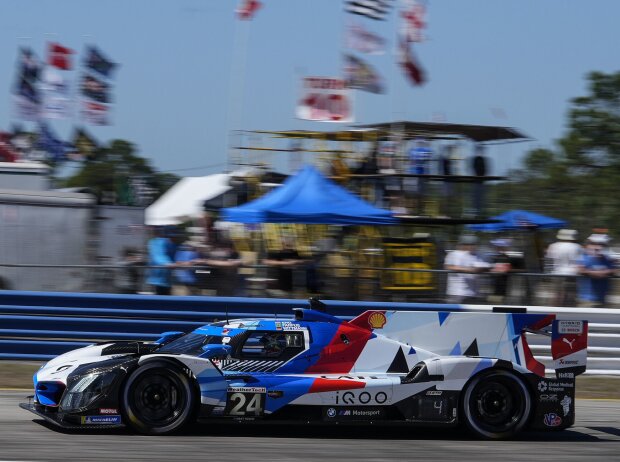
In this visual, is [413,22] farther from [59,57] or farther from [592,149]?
[592,149]

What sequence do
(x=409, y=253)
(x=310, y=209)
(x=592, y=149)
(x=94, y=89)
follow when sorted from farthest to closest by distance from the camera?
(x=592, y=149)
(x=94, y=89)
(x=409, y=253)
(x=310, y=209)

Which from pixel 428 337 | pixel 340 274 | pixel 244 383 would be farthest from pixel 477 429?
pixel 340 274

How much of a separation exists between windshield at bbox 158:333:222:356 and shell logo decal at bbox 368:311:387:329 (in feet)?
4.77

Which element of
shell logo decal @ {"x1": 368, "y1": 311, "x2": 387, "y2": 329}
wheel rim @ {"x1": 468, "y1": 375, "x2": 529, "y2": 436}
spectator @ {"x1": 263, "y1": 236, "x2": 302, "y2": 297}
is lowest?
wheel rim @ {"x1": 468, "y1": 375, "x2": 529, "y2": 436}

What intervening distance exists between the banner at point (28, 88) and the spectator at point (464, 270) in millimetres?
16046

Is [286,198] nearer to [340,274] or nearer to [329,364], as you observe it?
[340,274]

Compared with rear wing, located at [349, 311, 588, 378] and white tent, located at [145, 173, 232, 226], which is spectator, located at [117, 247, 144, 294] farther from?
white tent, located at [145, 173, 232, 226]

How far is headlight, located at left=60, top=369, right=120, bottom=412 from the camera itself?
797 centimetres

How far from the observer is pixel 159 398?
818 centimetres

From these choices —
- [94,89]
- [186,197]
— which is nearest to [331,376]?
[186,197]

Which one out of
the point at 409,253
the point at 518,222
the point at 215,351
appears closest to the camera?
the point at 215,351

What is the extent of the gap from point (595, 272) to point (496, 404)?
256 inches

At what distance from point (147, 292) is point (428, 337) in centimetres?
522

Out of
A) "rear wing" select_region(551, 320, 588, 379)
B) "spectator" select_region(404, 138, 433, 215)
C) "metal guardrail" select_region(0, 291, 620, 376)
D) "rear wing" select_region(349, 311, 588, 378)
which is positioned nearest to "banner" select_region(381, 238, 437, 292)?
"spectator" select_region(404, 138, 433, 215)
